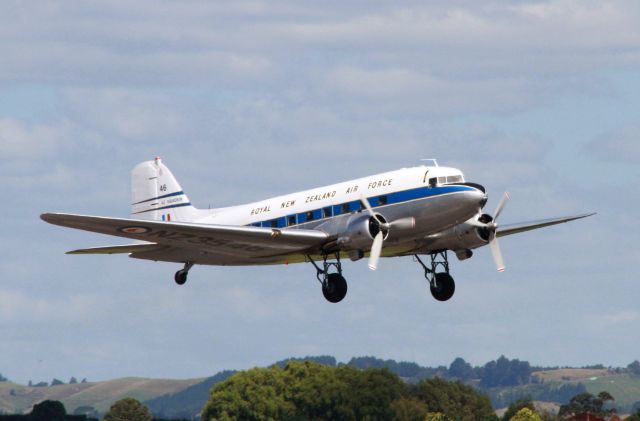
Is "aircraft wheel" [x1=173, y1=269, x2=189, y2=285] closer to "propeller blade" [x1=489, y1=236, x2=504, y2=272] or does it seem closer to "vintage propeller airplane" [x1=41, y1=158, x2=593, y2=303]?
"vintage propeller airplane" [x1=41, y1=158, x2=593, y2=303]

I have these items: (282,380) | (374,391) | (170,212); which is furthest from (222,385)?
(170,212)

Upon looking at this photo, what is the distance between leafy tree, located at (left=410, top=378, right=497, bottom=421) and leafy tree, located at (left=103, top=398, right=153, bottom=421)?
30.6 metres

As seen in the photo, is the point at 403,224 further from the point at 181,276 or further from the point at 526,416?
the point at 526,416

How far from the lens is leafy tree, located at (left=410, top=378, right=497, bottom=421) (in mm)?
146500

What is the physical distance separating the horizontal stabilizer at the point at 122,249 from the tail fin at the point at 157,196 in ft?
19.8

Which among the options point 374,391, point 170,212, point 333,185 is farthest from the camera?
point 374,391

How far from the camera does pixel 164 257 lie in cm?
5784

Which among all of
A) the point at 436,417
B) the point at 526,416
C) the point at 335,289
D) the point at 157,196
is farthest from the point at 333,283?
the point at 526,416

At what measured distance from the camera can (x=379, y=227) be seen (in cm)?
5131

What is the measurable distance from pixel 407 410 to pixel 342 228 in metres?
89.1

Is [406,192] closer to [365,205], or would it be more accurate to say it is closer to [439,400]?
[365,205]

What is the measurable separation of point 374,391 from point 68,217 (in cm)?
9247

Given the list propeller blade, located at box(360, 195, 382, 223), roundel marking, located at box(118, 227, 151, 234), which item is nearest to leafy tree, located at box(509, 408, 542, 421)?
propeller blade, located at box(360, 195, 382, 223)

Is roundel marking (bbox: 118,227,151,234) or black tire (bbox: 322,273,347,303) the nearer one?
roundel marking (bbox: 118,227,151,234)
